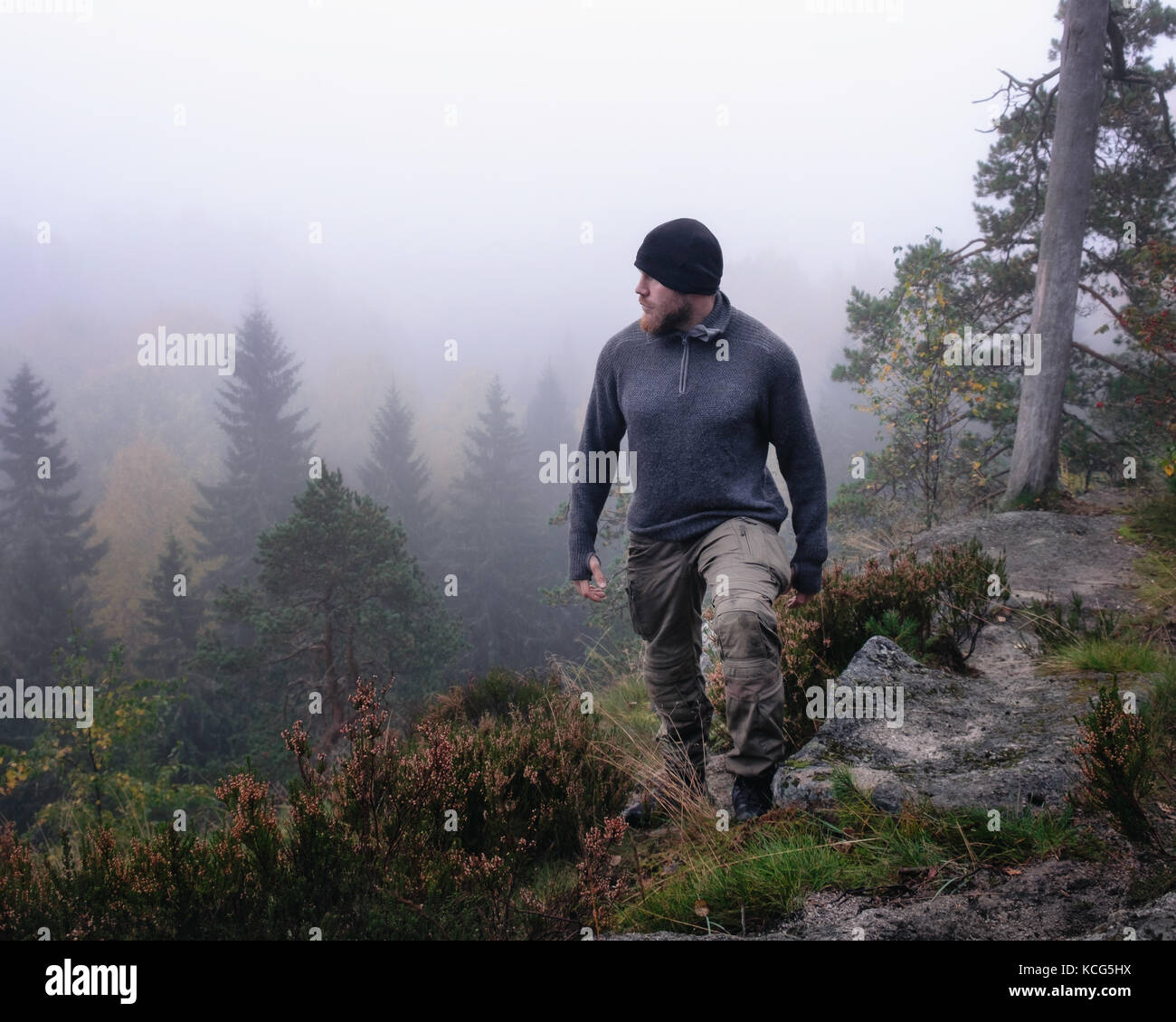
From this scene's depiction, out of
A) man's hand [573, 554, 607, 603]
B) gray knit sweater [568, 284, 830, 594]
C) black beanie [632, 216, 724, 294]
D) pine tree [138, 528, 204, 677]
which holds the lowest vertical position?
pine tree [138, 528, 204, 677]

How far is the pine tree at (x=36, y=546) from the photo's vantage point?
34.1 m

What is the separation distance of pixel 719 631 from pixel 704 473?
638 mm

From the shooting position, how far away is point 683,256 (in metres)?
3.06

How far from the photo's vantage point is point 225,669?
60.7 feet

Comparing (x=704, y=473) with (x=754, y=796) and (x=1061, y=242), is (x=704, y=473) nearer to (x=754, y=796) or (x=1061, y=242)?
(x=754, y=796)

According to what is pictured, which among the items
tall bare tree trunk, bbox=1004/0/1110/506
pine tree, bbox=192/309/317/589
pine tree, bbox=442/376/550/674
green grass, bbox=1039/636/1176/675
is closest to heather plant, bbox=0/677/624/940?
green grass, bbox=1039/636/1176/675

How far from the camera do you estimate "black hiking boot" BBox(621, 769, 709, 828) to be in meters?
3.07

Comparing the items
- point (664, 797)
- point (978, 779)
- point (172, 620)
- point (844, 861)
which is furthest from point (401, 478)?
point (844, 861)

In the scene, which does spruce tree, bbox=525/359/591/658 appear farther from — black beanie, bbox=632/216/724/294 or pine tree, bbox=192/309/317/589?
black beanie, bbox=632/216/724/294

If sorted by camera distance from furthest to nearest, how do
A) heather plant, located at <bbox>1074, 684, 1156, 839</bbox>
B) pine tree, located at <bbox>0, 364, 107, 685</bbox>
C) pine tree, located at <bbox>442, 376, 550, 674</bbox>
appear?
1. pine tree, located at <bbox>442, 376, 550, 674</bbox>
2. pine tree, located at <bbox>0, 364, 107, 685</bbox>
3. heather plant, located at <bbox>1074, 684, 1156, 839</bbox>

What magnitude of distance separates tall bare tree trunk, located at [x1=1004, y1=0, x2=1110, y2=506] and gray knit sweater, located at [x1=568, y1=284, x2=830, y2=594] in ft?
24.8
